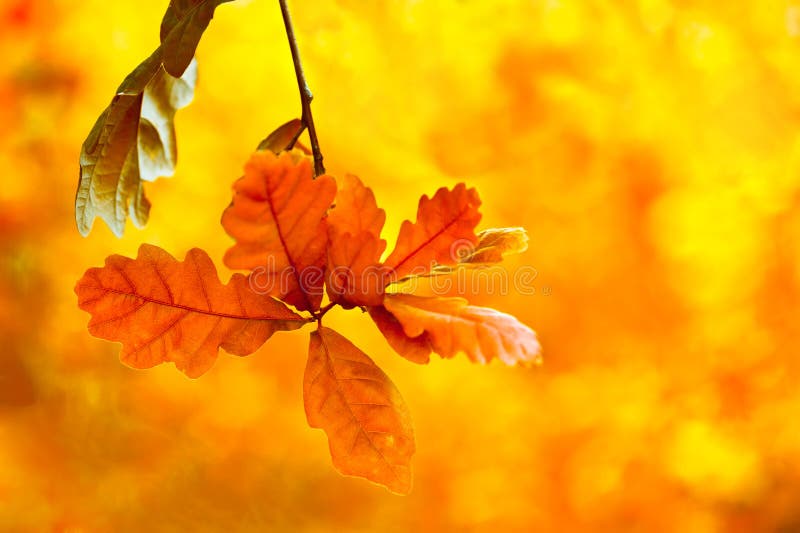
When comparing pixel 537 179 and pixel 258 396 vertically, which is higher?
pixel 537 179

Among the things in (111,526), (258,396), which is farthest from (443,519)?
(111,526)

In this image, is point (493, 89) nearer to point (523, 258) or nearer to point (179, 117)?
point (523, 258)

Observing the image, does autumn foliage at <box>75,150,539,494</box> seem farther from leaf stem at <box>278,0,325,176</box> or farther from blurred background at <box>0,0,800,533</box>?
blurred background at <box>0,0,800,533</box>

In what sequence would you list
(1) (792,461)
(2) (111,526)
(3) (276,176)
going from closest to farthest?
(3) (276,176), (2) (111,526), (1) (792,461)

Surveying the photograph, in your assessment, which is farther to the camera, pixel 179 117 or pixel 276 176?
pixel 179 117

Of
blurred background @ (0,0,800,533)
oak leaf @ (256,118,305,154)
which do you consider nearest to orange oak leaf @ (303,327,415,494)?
oak leaf @ (256,118,305,154)

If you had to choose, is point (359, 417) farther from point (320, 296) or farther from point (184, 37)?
point (184, 37)

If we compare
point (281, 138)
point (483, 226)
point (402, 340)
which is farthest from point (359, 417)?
point (483, 226)
